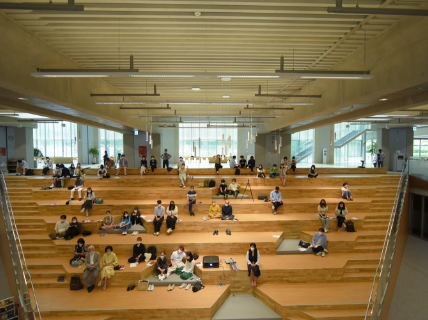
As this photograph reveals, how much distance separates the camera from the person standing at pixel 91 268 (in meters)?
7.65

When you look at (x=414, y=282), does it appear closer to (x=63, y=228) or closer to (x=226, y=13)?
(x=226, y=13)

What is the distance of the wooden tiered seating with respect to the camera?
6975 mm

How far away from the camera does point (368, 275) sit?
8336mm

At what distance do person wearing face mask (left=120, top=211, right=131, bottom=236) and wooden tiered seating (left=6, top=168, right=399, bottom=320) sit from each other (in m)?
0.40

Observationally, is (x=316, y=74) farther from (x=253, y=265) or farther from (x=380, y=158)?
(x=380, y=158)

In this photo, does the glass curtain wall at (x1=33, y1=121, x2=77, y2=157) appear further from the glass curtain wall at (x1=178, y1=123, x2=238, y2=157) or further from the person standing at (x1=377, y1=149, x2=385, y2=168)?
the person standing at (x1=377, y1=149, x2=385, y2=168)

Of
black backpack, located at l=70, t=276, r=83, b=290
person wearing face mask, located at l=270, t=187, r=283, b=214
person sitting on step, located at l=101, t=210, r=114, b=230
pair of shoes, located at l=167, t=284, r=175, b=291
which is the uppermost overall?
person wearing face mask, located at l=270, t=187, r=283, b=214

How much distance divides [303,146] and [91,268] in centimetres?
2738

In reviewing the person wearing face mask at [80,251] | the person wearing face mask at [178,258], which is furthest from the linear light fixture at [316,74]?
the person wearing face mask at [80,251]

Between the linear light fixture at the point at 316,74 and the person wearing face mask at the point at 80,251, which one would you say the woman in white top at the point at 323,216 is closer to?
the linear light fixture at the point at 316,74

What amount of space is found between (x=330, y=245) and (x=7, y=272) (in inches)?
348

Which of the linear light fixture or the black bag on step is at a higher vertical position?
the linear light fixture

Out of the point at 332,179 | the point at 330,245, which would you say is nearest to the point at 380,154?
the point at 332,179

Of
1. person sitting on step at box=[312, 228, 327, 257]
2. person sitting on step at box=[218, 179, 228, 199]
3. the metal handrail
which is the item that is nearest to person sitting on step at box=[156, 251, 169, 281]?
person sitting on step at box=[312, 228, 327, 257]
